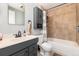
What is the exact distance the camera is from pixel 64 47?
1656 mm

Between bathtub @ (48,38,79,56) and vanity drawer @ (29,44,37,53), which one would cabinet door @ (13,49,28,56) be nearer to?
vanity drawer @ (29,44,37,53)

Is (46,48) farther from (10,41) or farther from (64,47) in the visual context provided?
(10,41)

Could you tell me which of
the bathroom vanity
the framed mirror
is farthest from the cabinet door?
the framed mirror

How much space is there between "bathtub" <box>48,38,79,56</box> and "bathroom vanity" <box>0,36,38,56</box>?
12.6 inches

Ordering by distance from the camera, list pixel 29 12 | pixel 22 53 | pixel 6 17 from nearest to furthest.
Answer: pixel 22 53 < pixel 6 17 < pixel 29 12

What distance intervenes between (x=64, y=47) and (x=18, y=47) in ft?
2.23

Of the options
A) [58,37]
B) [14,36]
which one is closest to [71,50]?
[58,37]

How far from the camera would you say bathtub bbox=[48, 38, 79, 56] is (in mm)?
1606

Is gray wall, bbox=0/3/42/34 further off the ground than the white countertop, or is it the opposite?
gray wall, bbox=0/3/42/34

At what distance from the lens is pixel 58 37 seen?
171 centimetres

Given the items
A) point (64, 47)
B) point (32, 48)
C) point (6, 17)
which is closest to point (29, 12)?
point (6, 17)

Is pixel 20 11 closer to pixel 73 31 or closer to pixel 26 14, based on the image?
pixel 26 14

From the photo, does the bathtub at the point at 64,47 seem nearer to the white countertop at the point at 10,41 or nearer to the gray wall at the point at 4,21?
the white countertop at the point at 10,41

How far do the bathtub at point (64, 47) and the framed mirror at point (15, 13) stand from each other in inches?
25.6
